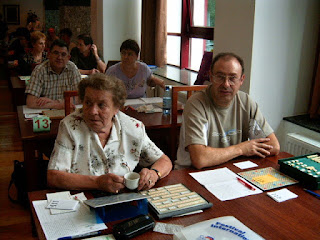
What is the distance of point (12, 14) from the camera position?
12258 millimetres

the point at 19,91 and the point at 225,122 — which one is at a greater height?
the point at 225,122

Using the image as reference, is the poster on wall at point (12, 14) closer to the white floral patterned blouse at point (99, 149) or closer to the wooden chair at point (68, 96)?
the wooden chair at point (68, 96)

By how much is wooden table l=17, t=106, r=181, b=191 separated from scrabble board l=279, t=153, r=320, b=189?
3.40 ft

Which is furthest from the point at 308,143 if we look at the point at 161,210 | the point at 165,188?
the point at 161,210

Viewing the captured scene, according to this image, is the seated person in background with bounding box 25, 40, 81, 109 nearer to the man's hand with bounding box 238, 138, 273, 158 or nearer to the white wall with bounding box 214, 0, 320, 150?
the white wall with bounding box 214, 0, 320, 150

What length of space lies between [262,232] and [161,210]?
35cm

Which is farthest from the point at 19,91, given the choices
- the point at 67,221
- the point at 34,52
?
the point at 67,221

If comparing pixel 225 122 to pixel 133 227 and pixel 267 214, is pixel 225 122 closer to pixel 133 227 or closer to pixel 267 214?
pixel 267 214

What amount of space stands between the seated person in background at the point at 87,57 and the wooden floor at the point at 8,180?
1.23 meters

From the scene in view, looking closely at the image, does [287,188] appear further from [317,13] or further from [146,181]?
[317,13]

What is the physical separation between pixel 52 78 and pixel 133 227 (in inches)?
87.8

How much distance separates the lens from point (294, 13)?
2639 millimetres

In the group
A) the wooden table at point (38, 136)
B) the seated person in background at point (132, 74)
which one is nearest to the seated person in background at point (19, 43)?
the seated person in background at point (132, 74)

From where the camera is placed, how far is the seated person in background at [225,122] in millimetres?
1855
